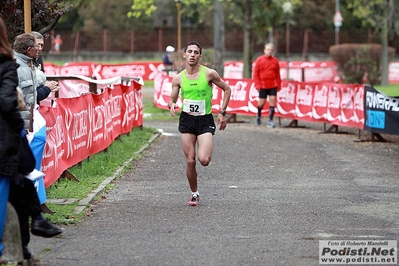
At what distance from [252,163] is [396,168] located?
2.29 m

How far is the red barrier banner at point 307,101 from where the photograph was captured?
68.7 ft

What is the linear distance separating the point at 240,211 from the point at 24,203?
354cm

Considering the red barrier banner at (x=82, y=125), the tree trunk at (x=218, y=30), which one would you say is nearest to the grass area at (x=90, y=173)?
the red barrier banner at (x=82, y=125)

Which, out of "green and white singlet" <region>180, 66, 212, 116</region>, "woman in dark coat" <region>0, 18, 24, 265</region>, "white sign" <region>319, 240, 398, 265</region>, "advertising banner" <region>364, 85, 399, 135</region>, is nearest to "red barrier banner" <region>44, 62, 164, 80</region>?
"advertising banner" <region>364, 85, 399, 135</region>

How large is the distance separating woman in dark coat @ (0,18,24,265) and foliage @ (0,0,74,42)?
24.0 ft

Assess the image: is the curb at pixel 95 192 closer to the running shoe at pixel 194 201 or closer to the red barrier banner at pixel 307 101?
the running shoe at pixel 194 201

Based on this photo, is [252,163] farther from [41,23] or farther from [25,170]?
[25,170]

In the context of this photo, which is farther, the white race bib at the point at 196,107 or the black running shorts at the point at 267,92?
the black running shorts at the point at 267,92

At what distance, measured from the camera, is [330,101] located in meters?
22.1

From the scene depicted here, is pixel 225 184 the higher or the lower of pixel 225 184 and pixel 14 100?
the lower

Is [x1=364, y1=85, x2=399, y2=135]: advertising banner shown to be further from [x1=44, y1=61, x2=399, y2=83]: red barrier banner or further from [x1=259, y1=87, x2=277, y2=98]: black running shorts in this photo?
[x1=44, y1=61, x2=399, y2=83]: red barrier banner

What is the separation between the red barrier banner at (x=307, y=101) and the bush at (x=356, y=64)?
12906mm

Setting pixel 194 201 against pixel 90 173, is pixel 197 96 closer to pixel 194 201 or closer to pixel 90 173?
pixel 194 201

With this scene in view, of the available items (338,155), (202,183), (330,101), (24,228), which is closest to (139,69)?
(330,101)
